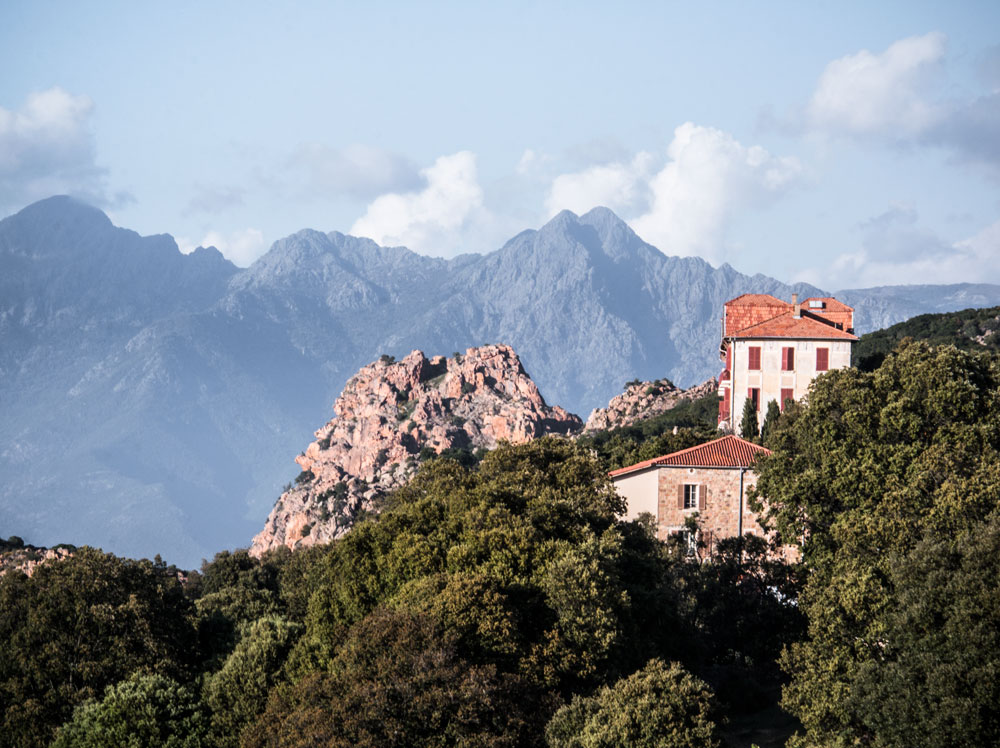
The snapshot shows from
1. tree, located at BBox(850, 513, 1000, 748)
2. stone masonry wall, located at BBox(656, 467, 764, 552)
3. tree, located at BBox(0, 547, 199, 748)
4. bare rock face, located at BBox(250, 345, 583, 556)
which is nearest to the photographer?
tree, located at BBox(850, 513, 1000, 748)

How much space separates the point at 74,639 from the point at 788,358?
36.9 meters

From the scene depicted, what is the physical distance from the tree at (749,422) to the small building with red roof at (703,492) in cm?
1259

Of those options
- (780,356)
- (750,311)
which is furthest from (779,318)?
(750,311)

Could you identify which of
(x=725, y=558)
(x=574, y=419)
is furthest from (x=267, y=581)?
(x=574, y=419)

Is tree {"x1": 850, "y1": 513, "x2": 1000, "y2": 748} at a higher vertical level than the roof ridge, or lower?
lower

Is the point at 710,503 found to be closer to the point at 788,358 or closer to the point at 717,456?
the point at 717,456

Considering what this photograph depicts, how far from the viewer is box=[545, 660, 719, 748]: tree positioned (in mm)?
24625

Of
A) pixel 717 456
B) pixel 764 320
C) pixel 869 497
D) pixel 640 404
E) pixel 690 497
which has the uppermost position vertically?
pixel 640 404

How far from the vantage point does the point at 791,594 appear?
3619 cm

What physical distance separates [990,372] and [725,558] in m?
10.3

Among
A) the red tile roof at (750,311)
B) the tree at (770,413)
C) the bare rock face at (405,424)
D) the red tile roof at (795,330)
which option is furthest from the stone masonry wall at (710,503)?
the bare rock face at (405,424)

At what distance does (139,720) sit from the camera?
2934 centimetres

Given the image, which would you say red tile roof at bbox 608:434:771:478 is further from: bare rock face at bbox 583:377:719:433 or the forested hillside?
bare rock face at bbox 583:377:719:433

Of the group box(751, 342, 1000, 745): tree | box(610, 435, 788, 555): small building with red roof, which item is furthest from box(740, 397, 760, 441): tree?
box(751, 342, 1000, 745): tree
